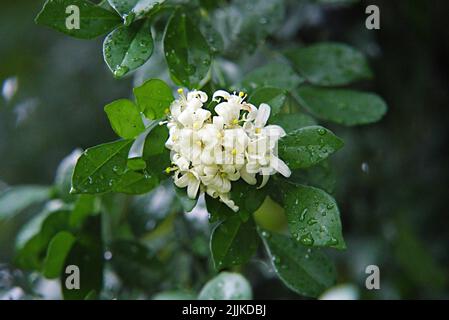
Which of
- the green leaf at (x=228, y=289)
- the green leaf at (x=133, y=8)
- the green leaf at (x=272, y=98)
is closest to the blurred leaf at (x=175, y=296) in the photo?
the green leaf at (x=228, y=289)

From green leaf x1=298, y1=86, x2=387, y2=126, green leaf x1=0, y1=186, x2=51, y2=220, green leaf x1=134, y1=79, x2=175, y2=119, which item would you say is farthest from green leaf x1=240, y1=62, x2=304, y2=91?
green leaf x1=0, y1=186, x2=51, y2=220

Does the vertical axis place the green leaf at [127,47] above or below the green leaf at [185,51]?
above

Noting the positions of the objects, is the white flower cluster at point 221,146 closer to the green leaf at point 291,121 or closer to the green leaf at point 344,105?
the green leaf at point 291,121

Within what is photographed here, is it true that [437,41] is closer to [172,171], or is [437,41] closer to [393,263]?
[393,263]

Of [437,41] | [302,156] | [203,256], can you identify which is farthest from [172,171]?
[437,41]
